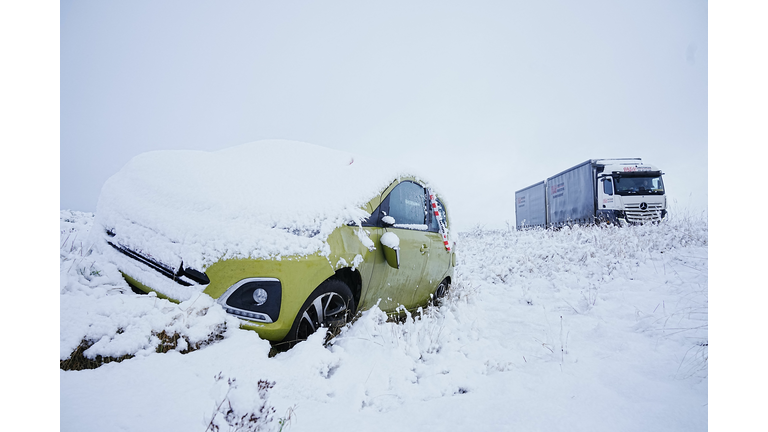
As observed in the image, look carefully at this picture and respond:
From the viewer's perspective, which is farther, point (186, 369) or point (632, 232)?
point (632, 232)

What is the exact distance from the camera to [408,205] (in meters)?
3.82

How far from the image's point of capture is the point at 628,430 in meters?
1.85

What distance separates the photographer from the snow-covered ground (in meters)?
1.58

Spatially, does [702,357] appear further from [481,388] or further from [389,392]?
[389,392]

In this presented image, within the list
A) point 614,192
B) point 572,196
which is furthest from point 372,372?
point 572,196

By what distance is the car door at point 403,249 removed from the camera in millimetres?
3146

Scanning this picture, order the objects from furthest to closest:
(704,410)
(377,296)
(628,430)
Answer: (377,296), (704,410), (628,430)

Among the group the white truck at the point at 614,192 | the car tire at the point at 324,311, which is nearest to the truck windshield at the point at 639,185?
the white truck at the point at 614,192

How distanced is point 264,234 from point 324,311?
0.79 m

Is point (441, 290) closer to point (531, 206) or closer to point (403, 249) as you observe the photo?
point (403, 249)

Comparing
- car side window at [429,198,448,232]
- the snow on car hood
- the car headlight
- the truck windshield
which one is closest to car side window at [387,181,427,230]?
car side window at [429,198,448,232]

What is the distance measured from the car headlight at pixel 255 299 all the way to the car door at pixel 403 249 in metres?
0.98
